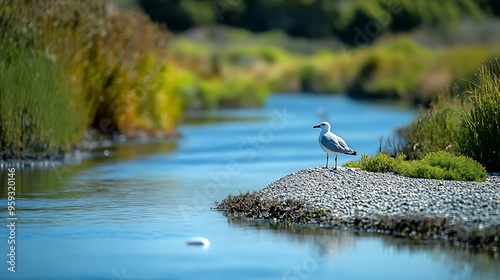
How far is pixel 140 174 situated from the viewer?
2225 centimetres

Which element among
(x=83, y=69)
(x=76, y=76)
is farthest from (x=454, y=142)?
(x=83, y=69)

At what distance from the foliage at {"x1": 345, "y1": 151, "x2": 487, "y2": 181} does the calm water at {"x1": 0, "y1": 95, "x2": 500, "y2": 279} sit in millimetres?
2538

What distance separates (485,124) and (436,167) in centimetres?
154

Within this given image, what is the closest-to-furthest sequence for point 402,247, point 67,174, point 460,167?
point 402,247, point 460,167, point 67,174

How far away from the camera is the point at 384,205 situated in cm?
1495

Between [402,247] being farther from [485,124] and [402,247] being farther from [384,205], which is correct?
[485,124]

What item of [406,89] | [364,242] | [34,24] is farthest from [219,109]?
[364,242]

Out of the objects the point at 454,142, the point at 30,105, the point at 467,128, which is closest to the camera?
the point at 467,128

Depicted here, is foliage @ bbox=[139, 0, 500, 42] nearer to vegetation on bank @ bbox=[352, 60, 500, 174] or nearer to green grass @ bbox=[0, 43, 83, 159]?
green grass @ bbox=[0, 43, 83, 159]

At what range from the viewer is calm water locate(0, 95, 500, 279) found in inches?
482

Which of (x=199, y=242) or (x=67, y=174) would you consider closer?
(x=199, y=242)

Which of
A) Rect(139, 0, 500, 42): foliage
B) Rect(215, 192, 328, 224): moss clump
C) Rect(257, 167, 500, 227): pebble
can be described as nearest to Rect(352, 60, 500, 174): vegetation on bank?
Rect(257, 167, 500, 227): pebble

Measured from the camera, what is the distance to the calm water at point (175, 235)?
12234 millimetres

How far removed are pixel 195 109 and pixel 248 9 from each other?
4902cm
